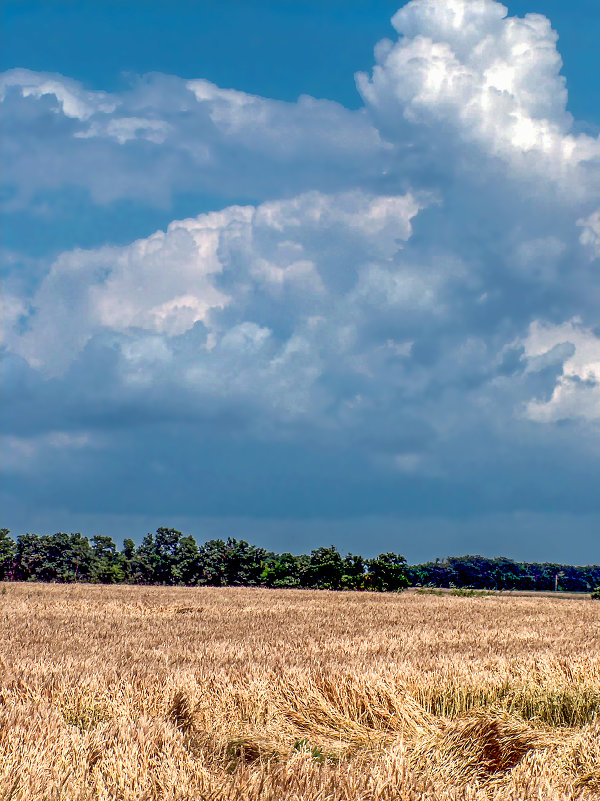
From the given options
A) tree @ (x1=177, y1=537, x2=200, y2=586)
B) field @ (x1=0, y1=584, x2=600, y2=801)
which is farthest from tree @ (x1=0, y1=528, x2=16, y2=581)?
field @ (x1=0, y1=584, x2=600, y2=801)

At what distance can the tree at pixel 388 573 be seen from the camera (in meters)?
79.5

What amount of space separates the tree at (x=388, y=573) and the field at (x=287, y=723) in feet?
214

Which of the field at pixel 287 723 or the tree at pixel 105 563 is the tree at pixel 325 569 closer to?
the tree at pixel 105 563

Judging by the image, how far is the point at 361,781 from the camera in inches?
234

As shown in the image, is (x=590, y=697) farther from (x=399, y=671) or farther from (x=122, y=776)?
(x=122, y=776)

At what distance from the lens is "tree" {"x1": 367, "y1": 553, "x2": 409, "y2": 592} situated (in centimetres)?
7950

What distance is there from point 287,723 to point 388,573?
73.7 m

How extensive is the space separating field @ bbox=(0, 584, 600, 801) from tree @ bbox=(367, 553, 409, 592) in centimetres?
6510

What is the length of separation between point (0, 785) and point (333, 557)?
8860 cm

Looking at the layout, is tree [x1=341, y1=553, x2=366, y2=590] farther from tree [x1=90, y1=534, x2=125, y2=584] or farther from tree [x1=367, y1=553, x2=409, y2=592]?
tree [x1=90, y1=534, x2=125, y2=584]

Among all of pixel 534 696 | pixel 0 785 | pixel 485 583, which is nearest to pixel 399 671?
pixel 534 696

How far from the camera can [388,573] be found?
80.1 metres

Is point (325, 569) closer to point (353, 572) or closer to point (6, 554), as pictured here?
point (353, 572)

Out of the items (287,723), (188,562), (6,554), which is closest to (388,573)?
(188,562)
